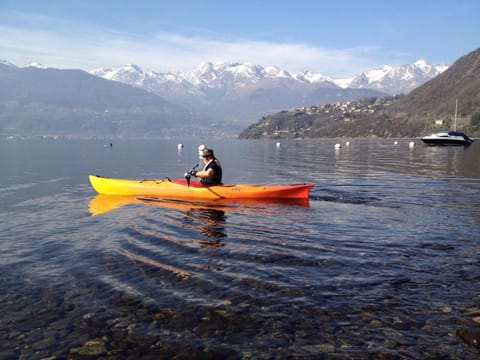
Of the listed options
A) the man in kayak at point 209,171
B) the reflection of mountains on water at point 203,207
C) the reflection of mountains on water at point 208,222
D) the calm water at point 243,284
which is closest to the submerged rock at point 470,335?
the calm water at point 243,284

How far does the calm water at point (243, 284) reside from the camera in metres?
6.87

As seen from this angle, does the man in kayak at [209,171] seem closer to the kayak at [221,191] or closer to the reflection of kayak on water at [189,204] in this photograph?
the kayak at [221,191]

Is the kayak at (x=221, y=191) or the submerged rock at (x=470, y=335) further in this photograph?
the kayak at (x=221, y=191)

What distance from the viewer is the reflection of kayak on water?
19.3m

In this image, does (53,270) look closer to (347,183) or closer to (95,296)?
(95,296)

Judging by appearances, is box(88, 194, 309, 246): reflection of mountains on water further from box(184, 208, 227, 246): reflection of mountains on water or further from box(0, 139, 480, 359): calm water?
box(0, 139, 480, 359): calm water

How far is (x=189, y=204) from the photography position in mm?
20438

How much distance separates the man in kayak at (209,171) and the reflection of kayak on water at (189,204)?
1.16 metres

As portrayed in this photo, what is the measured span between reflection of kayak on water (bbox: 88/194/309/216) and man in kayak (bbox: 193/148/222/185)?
1.16 meters

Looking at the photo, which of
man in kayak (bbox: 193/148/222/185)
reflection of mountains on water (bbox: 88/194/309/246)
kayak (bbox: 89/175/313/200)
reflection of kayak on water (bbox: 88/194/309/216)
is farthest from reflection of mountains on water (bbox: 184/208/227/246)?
man in kayak (bbox: 193/148/222/185)

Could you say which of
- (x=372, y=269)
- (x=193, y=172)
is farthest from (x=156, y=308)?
(x=193, y=172)

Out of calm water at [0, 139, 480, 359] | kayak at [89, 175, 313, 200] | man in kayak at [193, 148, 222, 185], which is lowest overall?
calm water at [0, 139, 480, 359]

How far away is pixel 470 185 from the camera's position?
1034 inches

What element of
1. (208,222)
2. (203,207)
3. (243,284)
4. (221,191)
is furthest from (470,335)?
(221,191)
